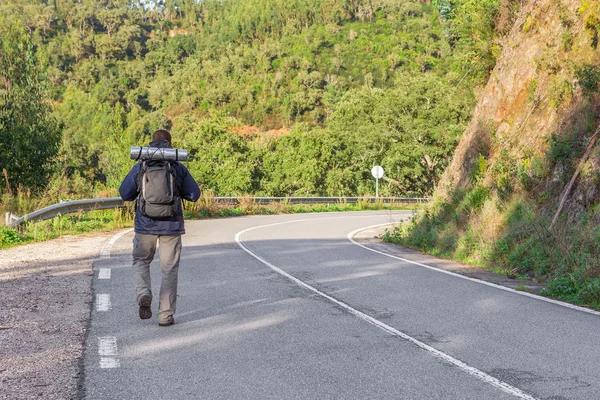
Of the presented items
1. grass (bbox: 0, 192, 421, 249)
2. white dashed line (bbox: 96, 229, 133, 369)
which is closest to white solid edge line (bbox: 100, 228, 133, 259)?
grass (bbox: 0, 192, 421, 249)

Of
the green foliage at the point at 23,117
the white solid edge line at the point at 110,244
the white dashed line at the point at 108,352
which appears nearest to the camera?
the white dashed line at the point at 108,352

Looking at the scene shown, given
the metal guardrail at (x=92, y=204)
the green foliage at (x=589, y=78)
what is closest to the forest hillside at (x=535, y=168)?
the green foliage at (x=589, y=78)

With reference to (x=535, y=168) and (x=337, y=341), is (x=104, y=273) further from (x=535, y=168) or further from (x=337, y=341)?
(x=535, y=168)

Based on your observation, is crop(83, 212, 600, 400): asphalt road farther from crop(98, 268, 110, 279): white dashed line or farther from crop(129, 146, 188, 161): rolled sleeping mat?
crop(129, 146, 188, 161): rolled sleeping mat

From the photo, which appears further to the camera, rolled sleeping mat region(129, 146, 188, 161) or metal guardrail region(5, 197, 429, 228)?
metal guardrail region(5, 197, 429, 228)

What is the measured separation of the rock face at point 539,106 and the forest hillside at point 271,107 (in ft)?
7.76

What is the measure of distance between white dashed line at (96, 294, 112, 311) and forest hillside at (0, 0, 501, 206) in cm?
1293

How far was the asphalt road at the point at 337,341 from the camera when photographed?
496 cm

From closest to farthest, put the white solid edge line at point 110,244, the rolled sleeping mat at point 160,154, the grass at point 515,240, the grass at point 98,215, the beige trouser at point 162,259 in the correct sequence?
the rolled sleeping mat at point 160,154 → the beige trouser at point 162,259 → the grass at point 515,240 → the white solid edge line at point 110,244 → the grass at point 98,215

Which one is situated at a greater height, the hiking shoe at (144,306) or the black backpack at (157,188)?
the black backpack at (157,188)

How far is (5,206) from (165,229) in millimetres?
14109

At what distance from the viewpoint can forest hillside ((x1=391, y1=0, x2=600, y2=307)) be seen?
1123cm

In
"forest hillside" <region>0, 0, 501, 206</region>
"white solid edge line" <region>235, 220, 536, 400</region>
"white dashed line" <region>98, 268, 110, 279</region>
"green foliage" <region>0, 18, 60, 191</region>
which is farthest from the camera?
"forest hillside" <region>0, 0, 501, 206</region>

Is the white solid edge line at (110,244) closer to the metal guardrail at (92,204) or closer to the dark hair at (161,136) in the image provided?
the metal guardrail at (92,204)
